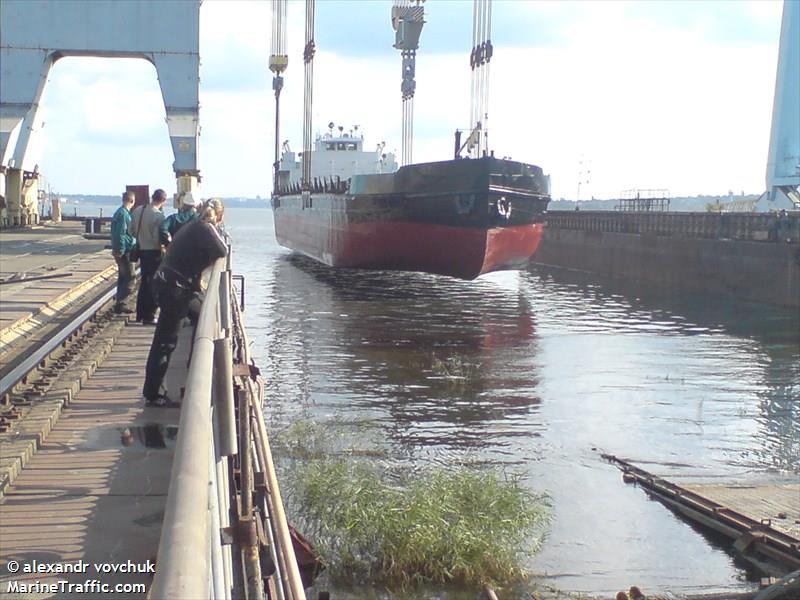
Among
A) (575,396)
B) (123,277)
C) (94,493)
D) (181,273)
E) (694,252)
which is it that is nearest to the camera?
(94,493)

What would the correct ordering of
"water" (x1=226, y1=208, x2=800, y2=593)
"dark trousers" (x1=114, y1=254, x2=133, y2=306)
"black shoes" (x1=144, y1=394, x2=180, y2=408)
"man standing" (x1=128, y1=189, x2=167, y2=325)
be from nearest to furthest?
"black shoes" (x1=144, y1=394, x2=180, y2=408) < "water" (x1=226, y1=208, x2=800, y2=593) < "man standing" (x1=128, y1=189, x2=167, y2=325) < "dark trousers" (x1=114, y1=254, x2=133, y2=306)

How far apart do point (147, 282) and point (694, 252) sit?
2309 centimetres

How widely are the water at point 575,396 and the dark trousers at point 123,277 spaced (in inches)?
81.9

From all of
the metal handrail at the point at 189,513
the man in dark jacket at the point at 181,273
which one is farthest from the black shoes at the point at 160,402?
the metal handrail at the point at 189,513

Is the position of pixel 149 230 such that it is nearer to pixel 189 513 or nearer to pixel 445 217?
pixel 189 513

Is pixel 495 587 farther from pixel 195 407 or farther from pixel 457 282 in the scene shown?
pixel 457 282

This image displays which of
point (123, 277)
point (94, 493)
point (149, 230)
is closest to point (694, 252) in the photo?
point (123, 277)

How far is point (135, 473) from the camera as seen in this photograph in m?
4.52

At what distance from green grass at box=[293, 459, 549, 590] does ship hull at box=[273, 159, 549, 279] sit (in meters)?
14.4

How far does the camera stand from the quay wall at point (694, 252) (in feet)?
78.9

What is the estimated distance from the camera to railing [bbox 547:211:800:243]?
2525 cm

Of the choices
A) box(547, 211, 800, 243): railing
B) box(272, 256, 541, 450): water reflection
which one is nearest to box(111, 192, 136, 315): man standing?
box(272, 256, 541, 450): water reflection

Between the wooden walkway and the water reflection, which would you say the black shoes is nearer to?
the wooden walkway

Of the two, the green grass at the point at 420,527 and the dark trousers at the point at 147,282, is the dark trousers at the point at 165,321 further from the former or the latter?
the dark trousers at the point at 147,282
